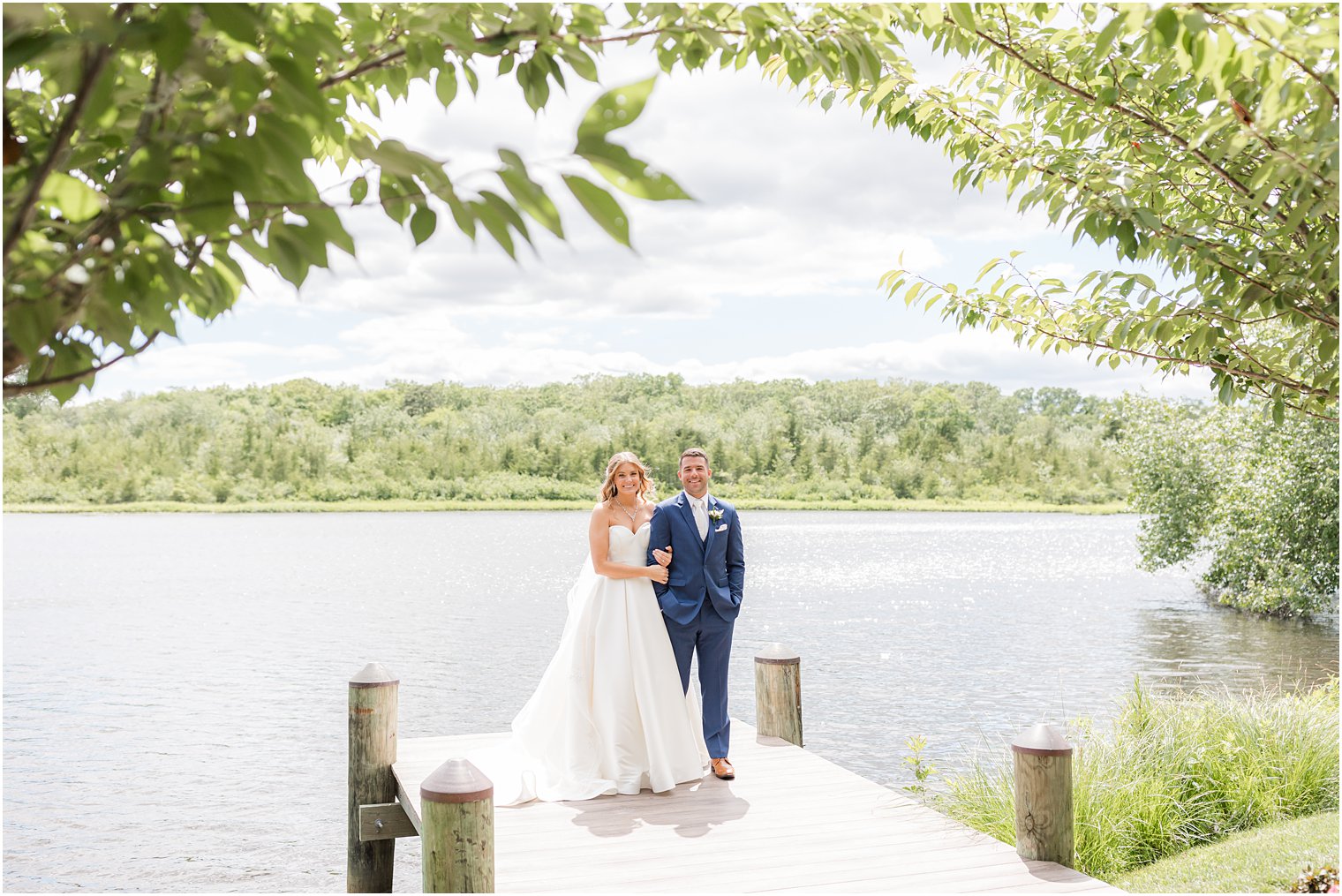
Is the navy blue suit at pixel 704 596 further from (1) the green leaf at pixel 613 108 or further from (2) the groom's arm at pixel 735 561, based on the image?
(1) the green leaf at pixel 613 108

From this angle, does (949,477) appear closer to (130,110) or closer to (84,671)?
(84,671)

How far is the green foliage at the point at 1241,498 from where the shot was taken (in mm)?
19531

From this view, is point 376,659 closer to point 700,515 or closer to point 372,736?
point 372,736

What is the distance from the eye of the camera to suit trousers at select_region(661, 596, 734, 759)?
639 cm

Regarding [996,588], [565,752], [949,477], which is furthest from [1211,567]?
[949,477]

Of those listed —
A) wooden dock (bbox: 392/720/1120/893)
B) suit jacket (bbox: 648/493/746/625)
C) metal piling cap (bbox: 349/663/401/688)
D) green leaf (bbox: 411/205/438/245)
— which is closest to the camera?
green leaf (bbox: 411/205/438/245)

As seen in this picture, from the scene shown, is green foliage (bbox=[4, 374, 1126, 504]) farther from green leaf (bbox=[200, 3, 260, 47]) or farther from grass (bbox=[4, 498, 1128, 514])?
green leaf (bbox=[200, 3, 260, 47])

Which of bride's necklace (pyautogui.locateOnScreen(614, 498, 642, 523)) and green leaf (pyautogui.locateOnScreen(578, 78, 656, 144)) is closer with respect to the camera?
green leaf (pyautogui.locateOnScreen(578, 78, 656, 144))

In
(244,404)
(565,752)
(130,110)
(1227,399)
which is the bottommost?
(565,752)

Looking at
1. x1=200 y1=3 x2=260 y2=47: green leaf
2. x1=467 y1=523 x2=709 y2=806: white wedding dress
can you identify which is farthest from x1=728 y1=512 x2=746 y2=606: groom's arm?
x1=200 y1=3 x2=260 y2=47: green leaf

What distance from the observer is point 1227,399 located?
11.0ft

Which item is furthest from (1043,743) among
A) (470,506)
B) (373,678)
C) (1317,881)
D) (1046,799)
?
(470,506)

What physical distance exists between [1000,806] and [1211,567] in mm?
19423

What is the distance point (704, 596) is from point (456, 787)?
257 centimetres
